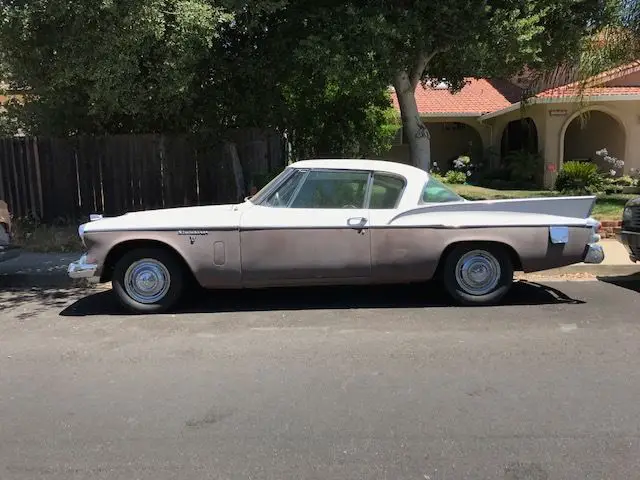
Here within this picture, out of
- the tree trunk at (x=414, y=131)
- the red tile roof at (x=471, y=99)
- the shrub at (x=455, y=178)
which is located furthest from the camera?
the red tile roof at (x=471, y=99)

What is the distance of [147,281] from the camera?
6508mm

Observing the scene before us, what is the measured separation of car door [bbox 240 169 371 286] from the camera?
20.8ft

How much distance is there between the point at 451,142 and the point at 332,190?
2061 centimetres

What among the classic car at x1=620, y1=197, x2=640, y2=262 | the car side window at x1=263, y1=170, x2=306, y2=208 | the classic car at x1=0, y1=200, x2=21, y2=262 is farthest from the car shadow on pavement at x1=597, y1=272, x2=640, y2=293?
the classic car at x1=0, y1=200, x2=21, y2=262

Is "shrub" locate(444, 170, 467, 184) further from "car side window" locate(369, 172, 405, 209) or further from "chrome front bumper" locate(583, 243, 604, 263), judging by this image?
"car side window" locate(369, 172, 405, 209)

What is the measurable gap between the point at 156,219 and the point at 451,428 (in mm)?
3821

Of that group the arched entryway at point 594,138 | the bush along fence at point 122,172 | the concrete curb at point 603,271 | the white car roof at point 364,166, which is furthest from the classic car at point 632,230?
the arched entryway at point 594,138

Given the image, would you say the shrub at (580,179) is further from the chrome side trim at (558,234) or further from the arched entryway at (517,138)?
the chrome side trim at (558,234)

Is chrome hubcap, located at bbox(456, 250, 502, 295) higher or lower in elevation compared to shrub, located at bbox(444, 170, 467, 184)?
lower

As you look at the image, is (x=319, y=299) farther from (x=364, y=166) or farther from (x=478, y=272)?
(x=478, y=272)

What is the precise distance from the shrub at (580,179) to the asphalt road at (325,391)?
37.6ft

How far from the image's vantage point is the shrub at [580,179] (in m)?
17.4

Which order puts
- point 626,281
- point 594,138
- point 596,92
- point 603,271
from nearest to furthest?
point 626,281, point 603,271, point 596,92, point 594,138

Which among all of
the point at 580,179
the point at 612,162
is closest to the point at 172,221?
the point at 580,179
